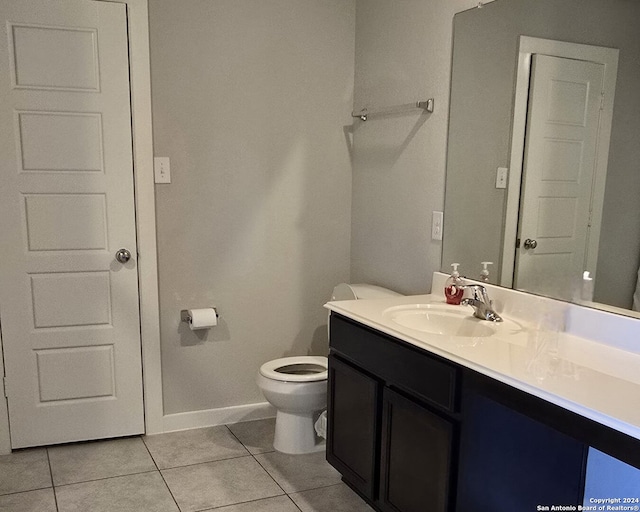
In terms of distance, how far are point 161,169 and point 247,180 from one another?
0.45 metres

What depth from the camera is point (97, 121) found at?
285 centimetres

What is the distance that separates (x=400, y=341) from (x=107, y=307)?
1616 mm

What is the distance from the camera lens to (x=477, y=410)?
178 centimetres

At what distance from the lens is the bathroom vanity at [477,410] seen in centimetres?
148

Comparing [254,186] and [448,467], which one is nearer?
[448,467]

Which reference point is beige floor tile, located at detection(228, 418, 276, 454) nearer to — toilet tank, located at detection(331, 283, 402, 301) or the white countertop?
toilet tank, located at detection(331, 283, 402, 301)

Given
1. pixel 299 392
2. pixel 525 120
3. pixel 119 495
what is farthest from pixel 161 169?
pixel 525 120

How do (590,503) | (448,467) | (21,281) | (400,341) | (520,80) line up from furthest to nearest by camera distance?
(21,281) < (520,80) < (400,341) < (448,467) < (590,503)

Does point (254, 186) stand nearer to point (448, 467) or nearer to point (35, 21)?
point (35, 21)

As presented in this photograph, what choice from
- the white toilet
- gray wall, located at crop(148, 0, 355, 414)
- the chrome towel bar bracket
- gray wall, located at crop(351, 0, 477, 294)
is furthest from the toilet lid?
the chrome towel bar bracket

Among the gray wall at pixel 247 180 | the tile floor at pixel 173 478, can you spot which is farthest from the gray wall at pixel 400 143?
the tile floor at pixel 173 478

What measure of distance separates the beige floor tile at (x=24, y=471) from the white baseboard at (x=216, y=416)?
1.99 ft

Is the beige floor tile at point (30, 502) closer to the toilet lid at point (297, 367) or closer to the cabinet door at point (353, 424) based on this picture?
the toilet lid at point (297, 367)

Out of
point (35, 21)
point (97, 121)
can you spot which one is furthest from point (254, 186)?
point (35, 21)
